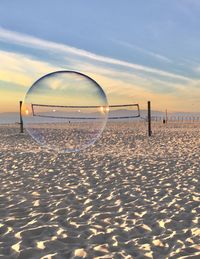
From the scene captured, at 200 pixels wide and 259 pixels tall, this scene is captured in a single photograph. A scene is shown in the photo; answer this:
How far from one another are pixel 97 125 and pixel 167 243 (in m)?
4.74

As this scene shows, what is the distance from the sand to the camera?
5168 millimetres

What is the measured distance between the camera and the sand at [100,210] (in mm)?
5168

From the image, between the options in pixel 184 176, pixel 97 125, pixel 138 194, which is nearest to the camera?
pixel 138 194

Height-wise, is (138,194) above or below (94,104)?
below

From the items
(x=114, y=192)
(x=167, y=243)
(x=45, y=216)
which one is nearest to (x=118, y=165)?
(x=114, y=192)

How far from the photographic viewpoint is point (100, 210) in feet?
22.9

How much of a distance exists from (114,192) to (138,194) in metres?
0.55

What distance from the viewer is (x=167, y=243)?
17.4ft

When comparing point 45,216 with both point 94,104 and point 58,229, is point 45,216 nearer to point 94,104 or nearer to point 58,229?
point 58,229

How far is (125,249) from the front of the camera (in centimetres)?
509

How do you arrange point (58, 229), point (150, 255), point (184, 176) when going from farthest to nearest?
point (184, 176) → point (58, 229) → point (150, 255)

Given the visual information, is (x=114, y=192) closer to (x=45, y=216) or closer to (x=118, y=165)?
(x=45, y=216)

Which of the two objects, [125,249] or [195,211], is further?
[195,211]

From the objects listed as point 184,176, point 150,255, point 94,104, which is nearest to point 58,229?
point 150,255
